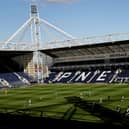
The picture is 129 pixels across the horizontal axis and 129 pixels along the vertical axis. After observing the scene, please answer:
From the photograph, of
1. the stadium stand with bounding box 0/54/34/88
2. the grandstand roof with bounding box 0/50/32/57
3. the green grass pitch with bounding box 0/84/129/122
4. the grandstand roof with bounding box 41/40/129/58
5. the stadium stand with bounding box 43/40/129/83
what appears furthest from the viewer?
the grandstand roof with bounding box 0/50/32/57

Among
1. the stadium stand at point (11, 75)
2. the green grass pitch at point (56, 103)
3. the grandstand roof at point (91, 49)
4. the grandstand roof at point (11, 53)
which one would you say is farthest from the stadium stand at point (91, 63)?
the green grass pitch at point (56, 103)

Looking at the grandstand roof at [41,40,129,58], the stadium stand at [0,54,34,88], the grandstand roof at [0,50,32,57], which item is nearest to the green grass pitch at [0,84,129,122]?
the grandstand roof at [41,40,129,58]

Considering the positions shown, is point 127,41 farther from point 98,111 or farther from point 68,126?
point 68,126

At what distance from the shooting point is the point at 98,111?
3988 cm

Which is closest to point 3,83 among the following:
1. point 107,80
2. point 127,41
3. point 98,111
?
point 107,80

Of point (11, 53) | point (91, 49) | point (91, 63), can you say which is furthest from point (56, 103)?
point (11, 53)

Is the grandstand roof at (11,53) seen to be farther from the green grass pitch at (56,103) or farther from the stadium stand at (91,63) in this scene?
the green grass pitch at (56,103)

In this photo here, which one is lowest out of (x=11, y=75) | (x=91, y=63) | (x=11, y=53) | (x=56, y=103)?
(x=56, y=103)

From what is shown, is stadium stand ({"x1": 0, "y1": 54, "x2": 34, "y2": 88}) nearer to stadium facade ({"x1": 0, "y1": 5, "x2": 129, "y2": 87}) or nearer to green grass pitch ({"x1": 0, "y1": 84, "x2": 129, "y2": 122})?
stadium facade ({"x1": 0, "y1": 5, "x2": 129, "y2": 87})

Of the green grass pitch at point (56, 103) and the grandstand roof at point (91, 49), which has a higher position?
the grandstand roof at point (91, 49)

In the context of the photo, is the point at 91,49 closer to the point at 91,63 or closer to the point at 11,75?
the point at 91,63

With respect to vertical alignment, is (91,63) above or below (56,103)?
above

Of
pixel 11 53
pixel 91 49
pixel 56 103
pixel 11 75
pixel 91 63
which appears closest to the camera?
pixel 56 103

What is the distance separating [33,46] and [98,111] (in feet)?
236
